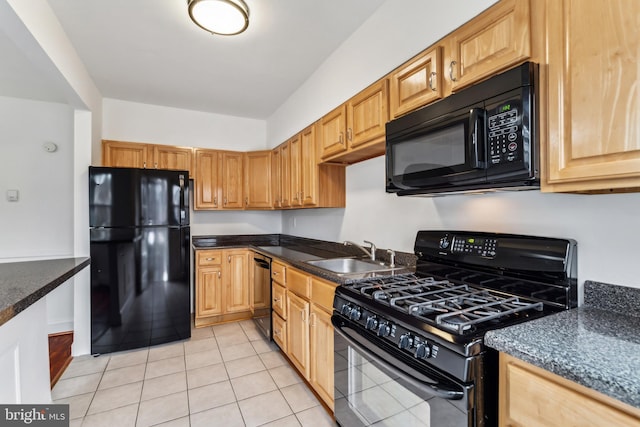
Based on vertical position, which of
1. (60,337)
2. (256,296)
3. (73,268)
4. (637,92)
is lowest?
(60,337)

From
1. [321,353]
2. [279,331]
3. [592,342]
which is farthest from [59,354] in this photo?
[592,342]

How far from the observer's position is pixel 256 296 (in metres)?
3.16

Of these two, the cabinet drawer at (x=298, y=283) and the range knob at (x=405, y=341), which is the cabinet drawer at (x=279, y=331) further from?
the range knob at (x=405, y=341)

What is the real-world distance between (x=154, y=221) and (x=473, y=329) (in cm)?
285

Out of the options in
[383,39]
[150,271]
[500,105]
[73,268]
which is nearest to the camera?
[500,105]

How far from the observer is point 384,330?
49.1 inches

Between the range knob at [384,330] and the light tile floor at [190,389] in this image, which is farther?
the light tile floor at [190,389]

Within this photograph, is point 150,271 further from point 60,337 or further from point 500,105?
point 500,105

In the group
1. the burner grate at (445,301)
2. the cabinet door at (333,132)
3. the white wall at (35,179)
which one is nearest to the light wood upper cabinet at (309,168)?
the cabinet door at (333,132)

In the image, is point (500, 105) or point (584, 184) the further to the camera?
point (500, 105)

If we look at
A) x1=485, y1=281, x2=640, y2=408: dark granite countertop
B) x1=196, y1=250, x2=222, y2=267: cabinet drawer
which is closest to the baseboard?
x1=196, y1=250, x2=222, y2=267: cabinet drawer

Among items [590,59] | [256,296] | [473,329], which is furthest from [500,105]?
[256,296]

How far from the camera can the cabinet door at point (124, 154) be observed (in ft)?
11.0

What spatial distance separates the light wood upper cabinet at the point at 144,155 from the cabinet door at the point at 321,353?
264 cm
